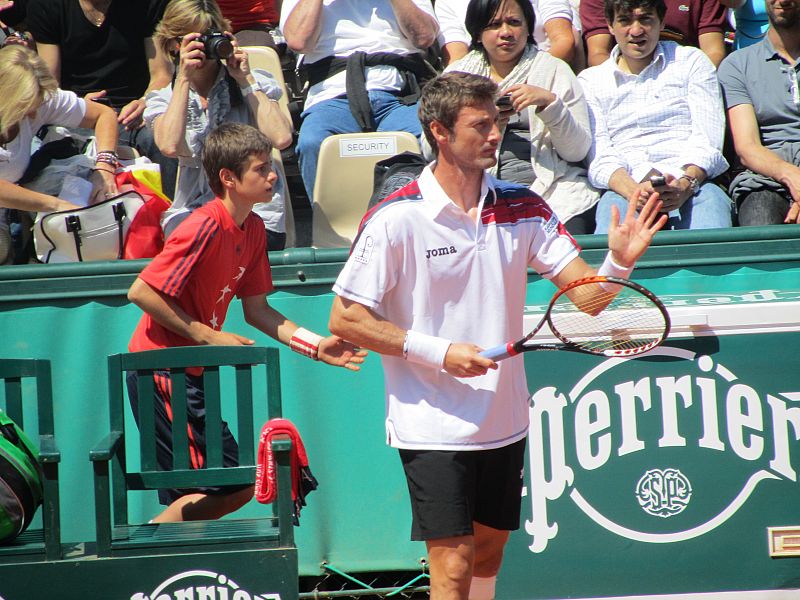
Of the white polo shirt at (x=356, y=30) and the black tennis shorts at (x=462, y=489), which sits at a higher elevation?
the white polo shirt at (x=356, y=30)

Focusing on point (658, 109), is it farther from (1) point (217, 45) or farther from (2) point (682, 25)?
(1) point (217, 45)

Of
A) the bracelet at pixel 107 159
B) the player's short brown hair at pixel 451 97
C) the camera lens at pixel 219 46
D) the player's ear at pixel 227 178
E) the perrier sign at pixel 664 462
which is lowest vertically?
the perrier sign at pixel 664 462

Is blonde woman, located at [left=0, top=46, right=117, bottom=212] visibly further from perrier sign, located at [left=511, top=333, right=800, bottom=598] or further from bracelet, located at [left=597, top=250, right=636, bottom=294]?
bracelet, located at [left=597, top=250, right=636, bottom=294]

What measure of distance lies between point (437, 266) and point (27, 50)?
3.09m

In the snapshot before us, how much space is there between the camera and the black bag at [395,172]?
491 cm

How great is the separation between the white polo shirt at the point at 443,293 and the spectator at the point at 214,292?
40 centimetres

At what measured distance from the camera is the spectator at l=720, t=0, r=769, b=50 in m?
6.24

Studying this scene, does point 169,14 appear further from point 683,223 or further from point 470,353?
point 470,353

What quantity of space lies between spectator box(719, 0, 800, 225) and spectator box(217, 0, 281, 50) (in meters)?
2.95

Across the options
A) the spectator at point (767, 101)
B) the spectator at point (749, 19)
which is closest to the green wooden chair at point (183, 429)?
the spectator at point (767, 101)

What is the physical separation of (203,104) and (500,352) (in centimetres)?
301

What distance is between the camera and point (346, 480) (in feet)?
14.2

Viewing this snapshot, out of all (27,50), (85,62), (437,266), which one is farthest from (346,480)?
(85,62)

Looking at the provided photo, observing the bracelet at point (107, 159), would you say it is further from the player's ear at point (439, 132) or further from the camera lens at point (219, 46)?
the player's ear at point (439, 132)
